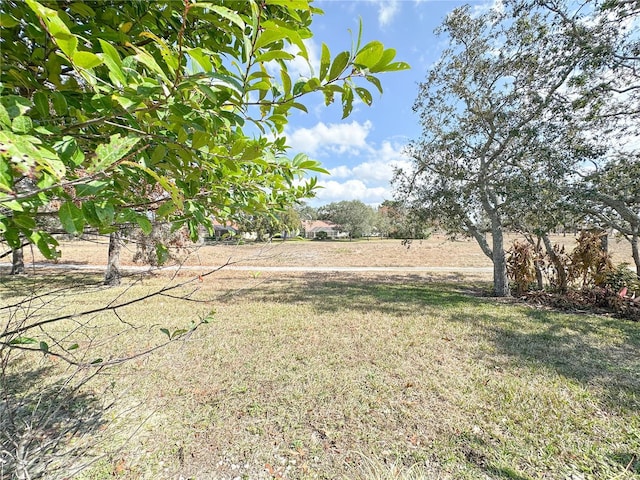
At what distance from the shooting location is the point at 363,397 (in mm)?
3086

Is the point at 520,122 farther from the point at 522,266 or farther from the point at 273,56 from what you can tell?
the point at 273,56

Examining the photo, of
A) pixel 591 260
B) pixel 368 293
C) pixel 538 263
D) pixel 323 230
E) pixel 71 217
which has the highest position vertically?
pixel 323 230

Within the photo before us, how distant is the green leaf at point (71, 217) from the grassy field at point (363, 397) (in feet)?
1.98

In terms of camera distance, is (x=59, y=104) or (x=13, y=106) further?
(x=59, y=104)

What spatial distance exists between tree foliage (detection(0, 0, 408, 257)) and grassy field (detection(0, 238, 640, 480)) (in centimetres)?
62

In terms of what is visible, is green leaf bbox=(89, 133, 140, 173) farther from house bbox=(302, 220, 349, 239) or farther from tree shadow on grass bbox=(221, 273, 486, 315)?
house bbox=(302, 220, 349, 239)

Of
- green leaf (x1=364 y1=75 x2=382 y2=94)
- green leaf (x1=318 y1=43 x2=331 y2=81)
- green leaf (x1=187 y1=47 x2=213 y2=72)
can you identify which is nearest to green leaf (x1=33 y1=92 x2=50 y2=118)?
green leaf (x1=187 y1=47 x2=213 y2=72)

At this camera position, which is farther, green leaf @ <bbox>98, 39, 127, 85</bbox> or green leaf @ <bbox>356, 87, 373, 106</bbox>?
green leaf @ <bbox>356, 87, 373, 106</bbox>

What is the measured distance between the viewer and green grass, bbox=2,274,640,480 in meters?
2.23

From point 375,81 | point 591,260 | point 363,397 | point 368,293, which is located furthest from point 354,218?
point 375,81

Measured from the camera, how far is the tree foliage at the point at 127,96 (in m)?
0.57

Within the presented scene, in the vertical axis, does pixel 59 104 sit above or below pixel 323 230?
below

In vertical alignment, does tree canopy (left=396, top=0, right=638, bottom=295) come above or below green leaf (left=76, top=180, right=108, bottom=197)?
above

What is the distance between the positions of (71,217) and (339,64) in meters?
0.71
